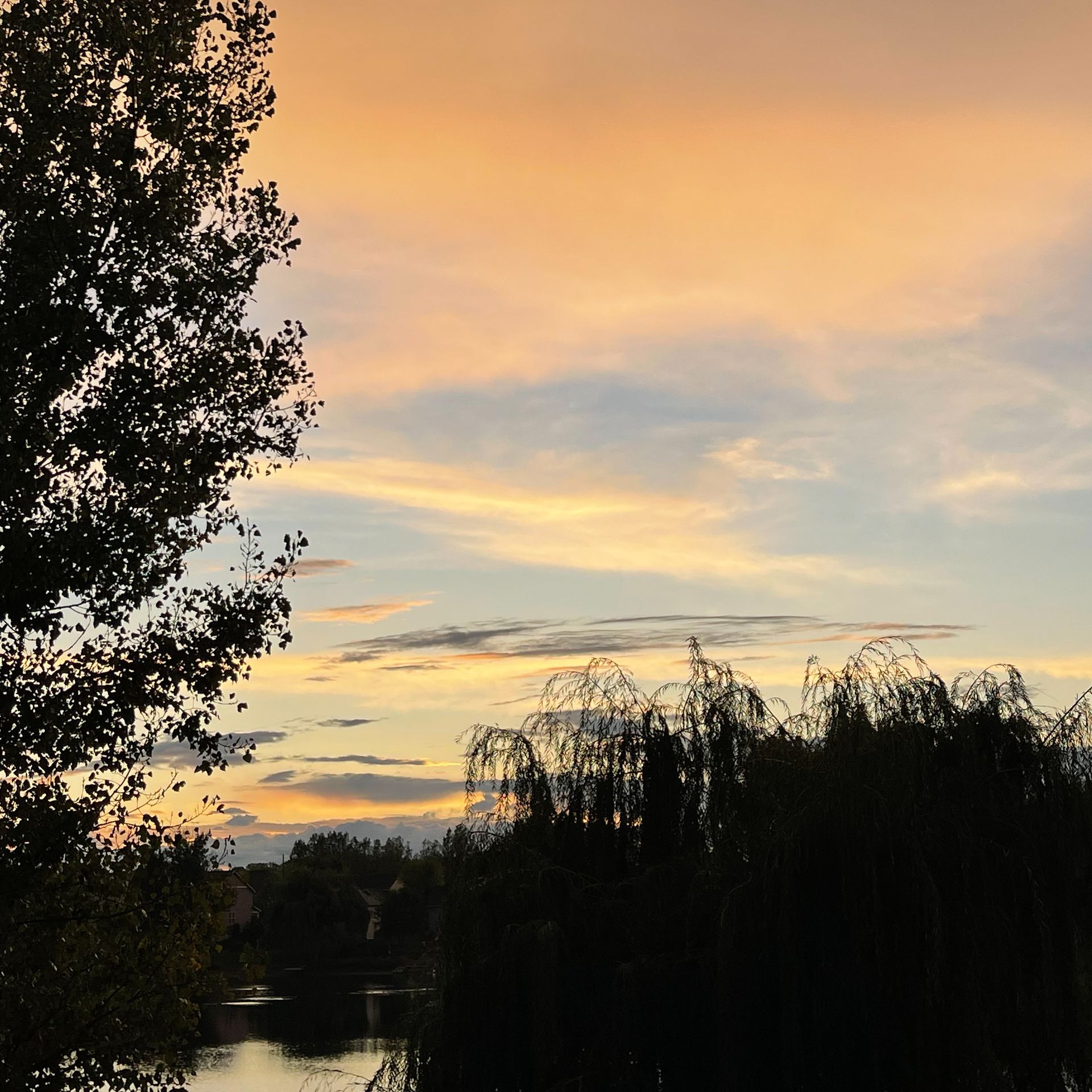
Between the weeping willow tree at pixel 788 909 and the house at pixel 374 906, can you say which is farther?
the house at pixel 374 906

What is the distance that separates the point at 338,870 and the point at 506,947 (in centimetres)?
8569

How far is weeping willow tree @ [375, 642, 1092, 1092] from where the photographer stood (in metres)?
13.3

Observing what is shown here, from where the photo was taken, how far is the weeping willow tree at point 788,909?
1329 cm

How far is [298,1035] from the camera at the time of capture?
1870 inches

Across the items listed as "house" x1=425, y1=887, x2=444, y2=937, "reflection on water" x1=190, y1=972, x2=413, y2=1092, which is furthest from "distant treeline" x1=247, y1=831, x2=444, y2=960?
"reflection on water" x1=190, y1=972, x2=413, y2=1092

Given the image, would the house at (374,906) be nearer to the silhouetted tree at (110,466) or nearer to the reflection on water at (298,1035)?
the reflection on water at (298,1035)

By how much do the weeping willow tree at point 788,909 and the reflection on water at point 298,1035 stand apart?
3.28m

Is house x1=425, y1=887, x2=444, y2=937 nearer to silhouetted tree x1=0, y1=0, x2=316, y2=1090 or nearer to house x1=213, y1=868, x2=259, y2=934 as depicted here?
house x1=213, y1=868, x2=259, y2=934

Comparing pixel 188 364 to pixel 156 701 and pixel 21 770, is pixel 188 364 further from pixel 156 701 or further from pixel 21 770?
pixel 21 770

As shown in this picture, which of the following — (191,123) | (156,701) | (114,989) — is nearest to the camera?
(114,989)

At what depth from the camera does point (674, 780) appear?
17172 millimetres

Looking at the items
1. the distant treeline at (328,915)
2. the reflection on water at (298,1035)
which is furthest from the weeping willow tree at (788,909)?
the distant treeline at (328,915)

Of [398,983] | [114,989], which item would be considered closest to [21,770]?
[114,989]

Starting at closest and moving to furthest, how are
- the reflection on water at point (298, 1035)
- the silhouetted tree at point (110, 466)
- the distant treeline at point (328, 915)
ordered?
the silhouetted tree at point (110, 466)
the reflection on water at point (298, 1035)
the distant treeline at point (328, 915)
